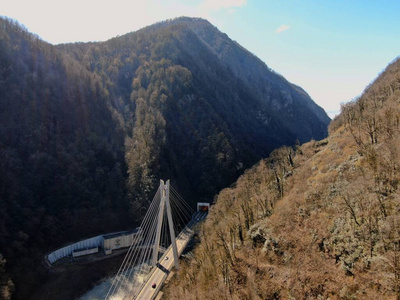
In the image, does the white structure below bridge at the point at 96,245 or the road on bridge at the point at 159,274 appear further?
the white structure below bridge at the point at 96,245

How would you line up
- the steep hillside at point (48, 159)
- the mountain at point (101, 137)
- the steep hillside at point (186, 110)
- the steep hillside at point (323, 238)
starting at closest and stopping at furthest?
the steep hillside at point (323, 238) → the steep hillside at point (48, 159) → the mountain at point (101, 137) → the steep hillside at point (186, 110)

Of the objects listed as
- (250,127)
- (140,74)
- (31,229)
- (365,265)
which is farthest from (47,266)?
(250,127)

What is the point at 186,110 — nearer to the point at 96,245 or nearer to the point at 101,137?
the point at 101,137

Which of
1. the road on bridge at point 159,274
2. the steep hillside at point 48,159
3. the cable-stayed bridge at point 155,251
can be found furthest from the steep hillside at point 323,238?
the steep hillside at point 48,159

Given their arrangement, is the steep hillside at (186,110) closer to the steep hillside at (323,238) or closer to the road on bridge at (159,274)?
the road on bridge at (159,274)

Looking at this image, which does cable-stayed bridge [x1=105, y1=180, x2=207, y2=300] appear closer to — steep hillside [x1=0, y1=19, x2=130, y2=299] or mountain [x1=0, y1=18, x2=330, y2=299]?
mountain [x1=0, y1=18, x2=330, y2=299]

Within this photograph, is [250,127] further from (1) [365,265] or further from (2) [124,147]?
(1) [365,265]
